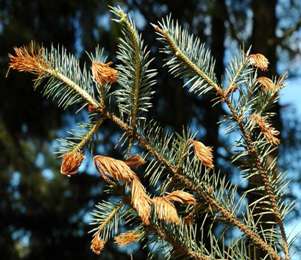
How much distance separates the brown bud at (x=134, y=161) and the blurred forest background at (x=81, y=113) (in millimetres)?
1747

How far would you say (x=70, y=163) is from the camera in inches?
33.1

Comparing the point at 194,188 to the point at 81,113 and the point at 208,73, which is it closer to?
the point at 208,73

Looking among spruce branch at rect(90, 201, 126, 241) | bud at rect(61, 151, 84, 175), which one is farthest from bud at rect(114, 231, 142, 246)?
bud at rect(61, 151, 84, 175)

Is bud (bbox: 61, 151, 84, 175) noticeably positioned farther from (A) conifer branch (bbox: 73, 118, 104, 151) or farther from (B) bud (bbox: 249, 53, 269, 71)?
(B) bud (bbox: 249, 53, 269, 71)

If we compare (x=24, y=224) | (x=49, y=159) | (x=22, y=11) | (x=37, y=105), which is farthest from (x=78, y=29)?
(x=49, y=159)

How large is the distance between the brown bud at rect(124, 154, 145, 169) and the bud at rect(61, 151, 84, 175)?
0.26ft

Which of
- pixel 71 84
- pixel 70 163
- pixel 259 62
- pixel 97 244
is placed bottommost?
pixel 97 244

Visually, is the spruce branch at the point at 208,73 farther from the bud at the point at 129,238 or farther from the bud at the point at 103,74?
the bud at the point at 129,238

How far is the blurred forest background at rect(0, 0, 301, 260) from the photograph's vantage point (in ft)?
9.50

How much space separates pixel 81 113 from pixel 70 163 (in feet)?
6.31

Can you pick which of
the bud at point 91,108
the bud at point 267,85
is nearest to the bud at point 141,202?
the bud at point 91,108

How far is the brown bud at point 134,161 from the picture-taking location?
Answer: 0.88 meters

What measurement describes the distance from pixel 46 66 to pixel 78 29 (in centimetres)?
238

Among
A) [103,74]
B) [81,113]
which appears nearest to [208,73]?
[103,74]
